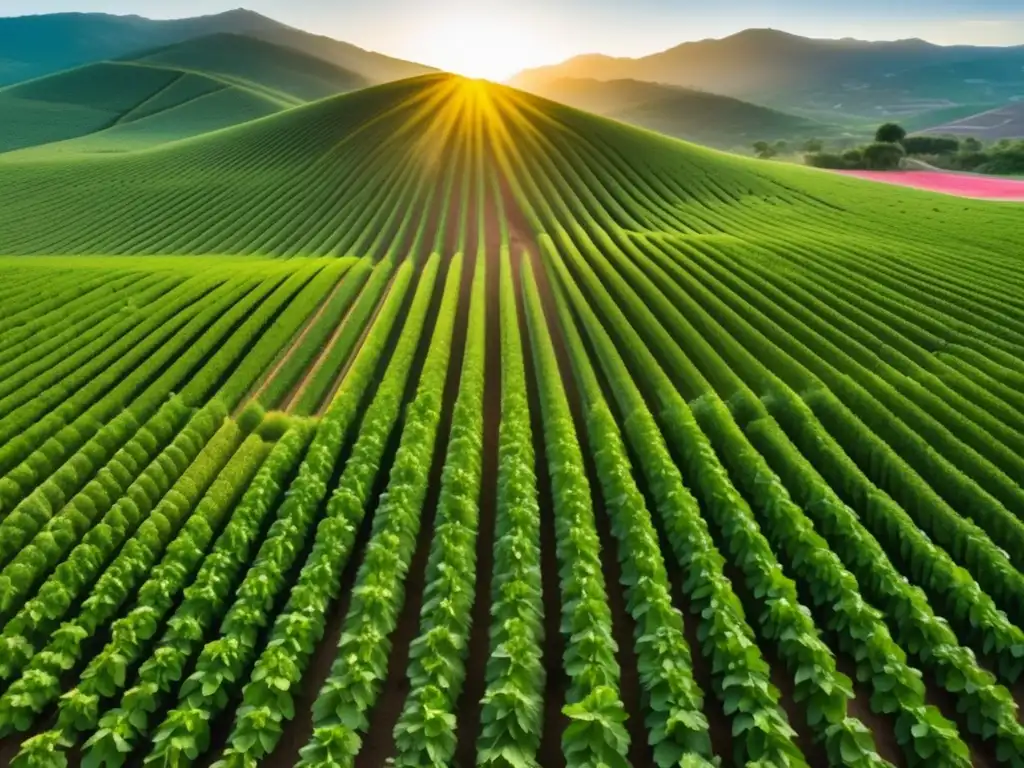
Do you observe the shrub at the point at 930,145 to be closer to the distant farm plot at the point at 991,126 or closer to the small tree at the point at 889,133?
the small tree at the point at 889,133

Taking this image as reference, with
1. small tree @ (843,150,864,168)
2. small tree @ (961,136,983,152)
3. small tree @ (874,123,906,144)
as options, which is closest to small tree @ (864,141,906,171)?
small tree @ (843,150,864,168)

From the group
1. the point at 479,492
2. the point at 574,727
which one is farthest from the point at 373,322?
the point at 574,727

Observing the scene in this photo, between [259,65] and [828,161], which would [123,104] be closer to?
[259,65]

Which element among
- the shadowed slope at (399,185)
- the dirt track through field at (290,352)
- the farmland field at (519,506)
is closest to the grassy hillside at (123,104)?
the shadowed slope at (399,185)

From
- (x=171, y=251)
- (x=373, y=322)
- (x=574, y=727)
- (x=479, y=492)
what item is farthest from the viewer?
(x=171, y=251)

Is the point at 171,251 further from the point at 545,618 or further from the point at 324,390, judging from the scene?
the point at 545,618
